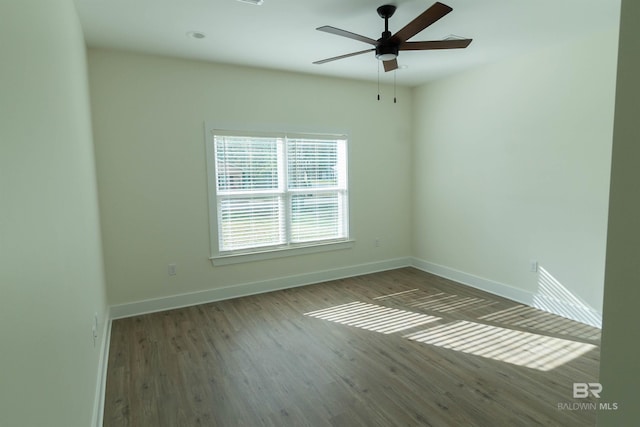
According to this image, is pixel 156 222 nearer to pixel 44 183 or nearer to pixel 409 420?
pixel 44 183

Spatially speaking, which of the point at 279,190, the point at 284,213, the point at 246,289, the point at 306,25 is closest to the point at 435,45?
the point at 306,25

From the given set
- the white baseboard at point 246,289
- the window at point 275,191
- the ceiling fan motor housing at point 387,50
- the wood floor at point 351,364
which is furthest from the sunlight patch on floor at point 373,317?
the ceiling fan motor housing at point 387,50

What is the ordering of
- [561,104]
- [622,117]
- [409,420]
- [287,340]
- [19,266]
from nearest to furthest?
[622,117] < [19,266] < [409,420] < [287,340] < [561,104]

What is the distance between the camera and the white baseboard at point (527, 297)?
338 centimetres

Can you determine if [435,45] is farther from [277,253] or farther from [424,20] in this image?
[277,253]

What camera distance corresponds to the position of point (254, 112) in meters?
4.18

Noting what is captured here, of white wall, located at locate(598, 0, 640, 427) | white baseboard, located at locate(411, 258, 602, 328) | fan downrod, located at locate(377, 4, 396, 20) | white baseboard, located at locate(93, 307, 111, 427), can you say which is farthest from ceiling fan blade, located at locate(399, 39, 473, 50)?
white baseboard, located at locate(93, 307, 111, 427)

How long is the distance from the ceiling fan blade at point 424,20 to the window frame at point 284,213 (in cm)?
209

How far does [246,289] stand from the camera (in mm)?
4273

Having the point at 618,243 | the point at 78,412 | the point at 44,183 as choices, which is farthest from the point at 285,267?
the point at 618,243

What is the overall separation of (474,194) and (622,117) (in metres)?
3.90

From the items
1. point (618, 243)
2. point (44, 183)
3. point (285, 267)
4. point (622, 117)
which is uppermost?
point (622, 117)

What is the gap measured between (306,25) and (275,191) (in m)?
1.99

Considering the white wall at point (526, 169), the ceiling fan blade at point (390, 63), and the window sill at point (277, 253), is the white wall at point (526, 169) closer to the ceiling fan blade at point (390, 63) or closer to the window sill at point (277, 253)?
the window sill at point (277, 253)
